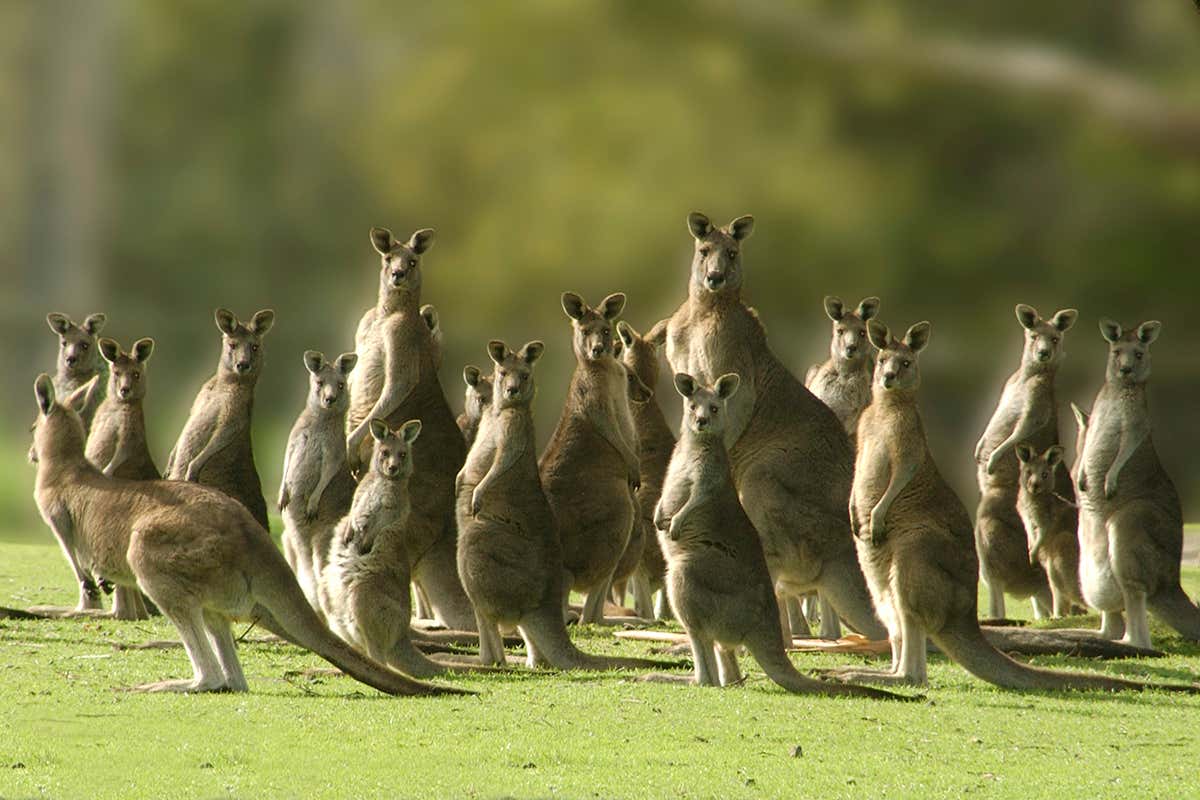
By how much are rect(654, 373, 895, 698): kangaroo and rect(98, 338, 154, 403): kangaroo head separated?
10.9 feet

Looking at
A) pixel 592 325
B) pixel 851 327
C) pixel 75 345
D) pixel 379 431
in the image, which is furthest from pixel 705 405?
pixel 75 345

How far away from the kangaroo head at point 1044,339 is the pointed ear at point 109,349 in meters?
5.13

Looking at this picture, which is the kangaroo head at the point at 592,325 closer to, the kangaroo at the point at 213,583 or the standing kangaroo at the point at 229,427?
the standing kangaroo at the point at 229,427

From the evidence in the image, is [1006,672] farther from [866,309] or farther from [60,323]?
[60,323]

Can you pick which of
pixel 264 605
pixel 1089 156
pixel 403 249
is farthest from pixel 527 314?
pixel 1089 156

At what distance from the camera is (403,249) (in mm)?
8766

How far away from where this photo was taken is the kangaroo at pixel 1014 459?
830 centimetres

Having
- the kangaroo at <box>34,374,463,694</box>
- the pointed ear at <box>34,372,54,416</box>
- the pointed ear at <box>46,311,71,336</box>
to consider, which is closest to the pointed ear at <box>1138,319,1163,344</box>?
the kangaroo at <box>34,374,463,694</box>

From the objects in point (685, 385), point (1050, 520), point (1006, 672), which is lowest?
point (1006, 672)

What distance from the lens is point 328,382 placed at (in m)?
7.75

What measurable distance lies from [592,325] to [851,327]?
69.5 inches

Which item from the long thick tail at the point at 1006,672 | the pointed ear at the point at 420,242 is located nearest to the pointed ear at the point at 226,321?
the pointed ear at the point at 420,242

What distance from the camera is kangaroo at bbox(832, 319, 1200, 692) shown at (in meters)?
6.14

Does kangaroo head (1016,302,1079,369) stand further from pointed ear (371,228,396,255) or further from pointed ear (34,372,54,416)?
pointed ear (34,372,54,416)
